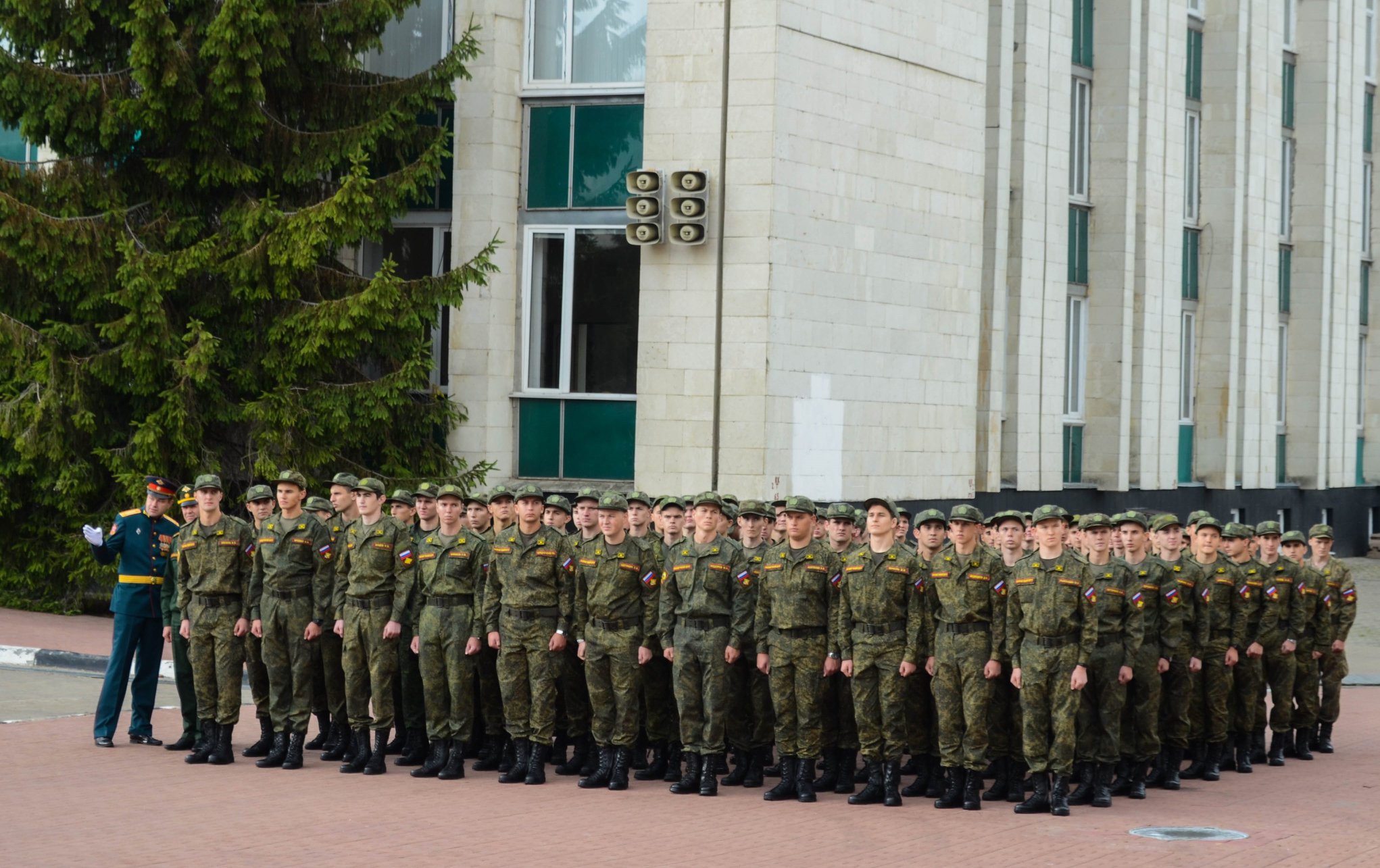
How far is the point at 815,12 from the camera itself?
21.1 meters

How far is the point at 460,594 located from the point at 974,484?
13142 millimetres

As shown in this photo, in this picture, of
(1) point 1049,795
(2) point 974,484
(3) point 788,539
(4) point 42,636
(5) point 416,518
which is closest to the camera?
(1) point 1049,795

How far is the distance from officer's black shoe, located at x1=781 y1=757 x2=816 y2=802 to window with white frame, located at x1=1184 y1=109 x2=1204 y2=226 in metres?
21.6

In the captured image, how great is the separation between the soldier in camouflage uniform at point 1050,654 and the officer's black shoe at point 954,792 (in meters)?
0.41

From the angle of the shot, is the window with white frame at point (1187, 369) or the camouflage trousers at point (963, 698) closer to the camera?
the camouflage trousers at point (963, 698)

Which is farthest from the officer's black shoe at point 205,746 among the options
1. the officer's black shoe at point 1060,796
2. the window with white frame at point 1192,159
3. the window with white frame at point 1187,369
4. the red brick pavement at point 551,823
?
the window with white frame at point 1192,159

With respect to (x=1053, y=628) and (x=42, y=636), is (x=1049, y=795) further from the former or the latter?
(x=42, y=636)

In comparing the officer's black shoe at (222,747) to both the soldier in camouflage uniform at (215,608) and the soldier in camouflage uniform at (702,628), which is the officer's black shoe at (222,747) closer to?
the soldier in camouflage uniform at (215,608)

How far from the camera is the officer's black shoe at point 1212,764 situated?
45.0 feet

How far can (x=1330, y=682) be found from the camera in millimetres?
15297

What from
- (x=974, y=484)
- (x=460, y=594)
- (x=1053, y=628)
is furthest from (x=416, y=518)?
(x=974, y=484)

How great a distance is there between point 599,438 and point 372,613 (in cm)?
869

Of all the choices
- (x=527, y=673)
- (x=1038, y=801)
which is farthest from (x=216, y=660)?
(x=1038, y=801)

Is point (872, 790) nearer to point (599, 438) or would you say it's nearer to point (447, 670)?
point (447, 670)
